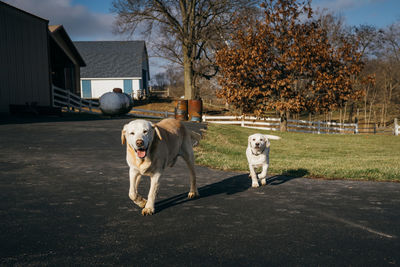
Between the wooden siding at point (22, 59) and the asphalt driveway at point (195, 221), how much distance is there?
47.2 feet

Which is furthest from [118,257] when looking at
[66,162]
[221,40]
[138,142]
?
[221,40]

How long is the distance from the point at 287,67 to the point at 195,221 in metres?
19.3

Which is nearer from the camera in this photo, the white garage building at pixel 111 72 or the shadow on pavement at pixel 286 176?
the shadow on pavement at pixel 286 176

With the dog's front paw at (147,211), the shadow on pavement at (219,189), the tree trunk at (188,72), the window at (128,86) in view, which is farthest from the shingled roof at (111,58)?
the dog's front paw at (147,211)

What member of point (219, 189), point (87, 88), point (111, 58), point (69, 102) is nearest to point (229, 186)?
point (219, 189)

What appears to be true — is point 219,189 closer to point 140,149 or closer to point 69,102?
point 140,149

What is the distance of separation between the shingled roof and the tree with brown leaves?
2581 cm

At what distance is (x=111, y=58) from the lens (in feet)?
160

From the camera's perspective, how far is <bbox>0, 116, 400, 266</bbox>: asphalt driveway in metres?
3.22

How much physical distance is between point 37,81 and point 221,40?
14013mm

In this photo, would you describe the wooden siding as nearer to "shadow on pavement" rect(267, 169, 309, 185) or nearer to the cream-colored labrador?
"shadow on pavement" rect(267, 169, 309, 185)

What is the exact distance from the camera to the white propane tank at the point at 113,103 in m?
19.8

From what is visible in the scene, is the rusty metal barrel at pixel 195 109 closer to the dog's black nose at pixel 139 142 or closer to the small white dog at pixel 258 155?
the small white dog at pixel 258 155

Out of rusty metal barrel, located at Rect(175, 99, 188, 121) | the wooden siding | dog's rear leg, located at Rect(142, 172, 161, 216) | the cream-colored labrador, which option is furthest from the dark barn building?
dog's rear leg, located at Rect(142, 172, 161, 216)
